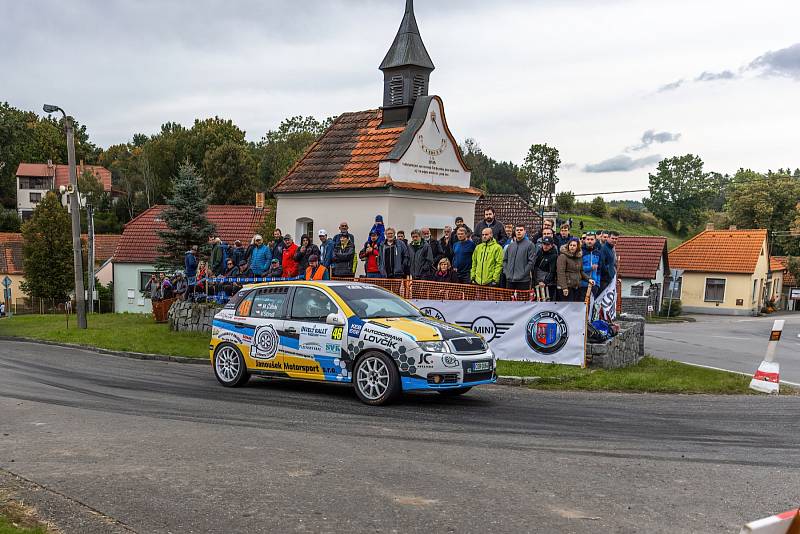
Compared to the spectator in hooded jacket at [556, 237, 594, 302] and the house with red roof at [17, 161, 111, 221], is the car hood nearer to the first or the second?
the spectator in hooded jacket at [556, 237, 594, 302]

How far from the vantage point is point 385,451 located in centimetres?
780

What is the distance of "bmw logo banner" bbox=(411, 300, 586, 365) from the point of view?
13617 millimetres

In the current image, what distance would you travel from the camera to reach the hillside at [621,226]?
78812 mm

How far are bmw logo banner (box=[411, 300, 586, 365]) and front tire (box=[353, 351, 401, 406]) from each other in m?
3.71

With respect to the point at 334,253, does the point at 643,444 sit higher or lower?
lower

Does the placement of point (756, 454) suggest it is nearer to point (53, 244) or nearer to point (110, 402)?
point (110, 402)

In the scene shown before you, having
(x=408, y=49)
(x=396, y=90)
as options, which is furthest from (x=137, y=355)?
(x=408, y=49)

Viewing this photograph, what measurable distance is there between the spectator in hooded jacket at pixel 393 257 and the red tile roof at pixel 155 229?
110 feet

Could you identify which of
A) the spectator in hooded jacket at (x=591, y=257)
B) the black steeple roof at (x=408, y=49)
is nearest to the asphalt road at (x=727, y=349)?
the spectator in hooded jacket at (x=591, y=257)

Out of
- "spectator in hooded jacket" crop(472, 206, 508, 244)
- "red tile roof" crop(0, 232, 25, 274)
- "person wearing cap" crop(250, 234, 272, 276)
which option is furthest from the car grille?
"red tile roof" crop(0, 232, 25, 274)

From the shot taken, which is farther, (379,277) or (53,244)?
(53,244)

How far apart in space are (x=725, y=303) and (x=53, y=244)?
50.7 meters

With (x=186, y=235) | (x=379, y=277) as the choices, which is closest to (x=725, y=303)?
(x=186, y=235)

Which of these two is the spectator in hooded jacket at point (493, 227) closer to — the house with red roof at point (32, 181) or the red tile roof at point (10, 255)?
the red tile roof at point (10, 255)
